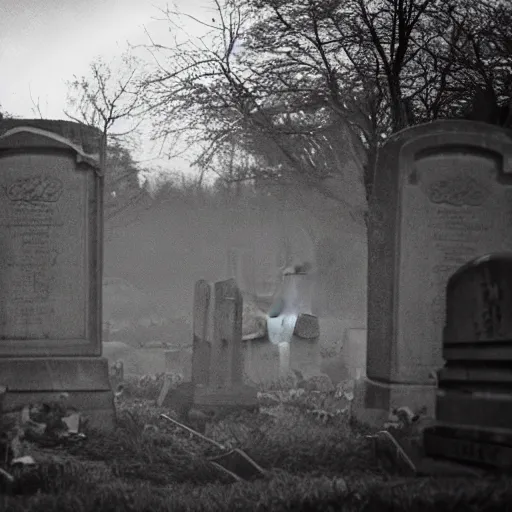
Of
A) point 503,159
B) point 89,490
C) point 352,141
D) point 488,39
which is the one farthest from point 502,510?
point 352,141

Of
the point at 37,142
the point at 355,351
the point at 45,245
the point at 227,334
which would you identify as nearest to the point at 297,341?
the point at 355,351

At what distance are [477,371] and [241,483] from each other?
1.50 metres

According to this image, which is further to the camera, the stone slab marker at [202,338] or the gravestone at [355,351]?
the gravestone at [355,351]

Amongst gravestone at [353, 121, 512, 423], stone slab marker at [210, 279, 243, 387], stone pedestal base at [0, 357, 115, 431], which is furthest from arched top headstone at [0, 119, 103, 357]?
gravestone at [353, 121, 512, 423]

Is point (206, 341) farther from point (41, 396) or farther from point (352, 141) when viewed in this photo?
point (352, 141)

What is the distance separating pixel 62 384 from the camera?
7.46 metres

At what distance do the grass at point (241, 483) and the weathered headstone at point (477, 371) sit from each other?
0.42 metres

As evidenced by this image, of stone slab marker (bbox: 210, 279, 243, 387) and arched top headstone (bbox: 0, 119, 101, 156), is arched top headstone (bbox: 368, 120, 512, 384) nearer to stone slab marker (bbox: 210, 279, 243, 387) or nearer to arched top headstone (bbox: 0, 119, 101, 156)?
stone slab marker (bbox: 210, 279, 243, 387)

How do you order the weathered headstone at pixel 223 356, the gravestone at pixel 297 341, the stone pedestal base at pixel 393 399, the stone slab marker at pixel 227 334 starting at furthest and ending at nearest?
the gravestone at pixel 297 341 < the stone slab marker at pixel 227 334 < the weathered headstone at pixel 223 356 < the stone pedestal base at pixel 393 399

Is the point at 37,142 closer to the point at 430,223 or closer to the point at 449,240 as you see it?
the point at 430,223

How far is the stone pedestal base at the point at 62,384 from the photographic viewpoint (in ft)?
24.2

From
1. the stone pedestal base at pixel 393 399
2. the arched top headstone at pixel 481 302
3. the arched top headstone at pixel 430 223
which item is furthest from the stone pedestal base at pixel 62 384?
the arched top headstone at pixel 481 302

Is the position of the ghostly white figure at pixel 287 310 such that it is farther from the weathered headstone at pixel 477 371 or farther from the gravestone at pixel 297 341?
the weathered headstone at pixel 477 371

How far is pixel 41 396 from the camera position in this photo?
7.39 meters
